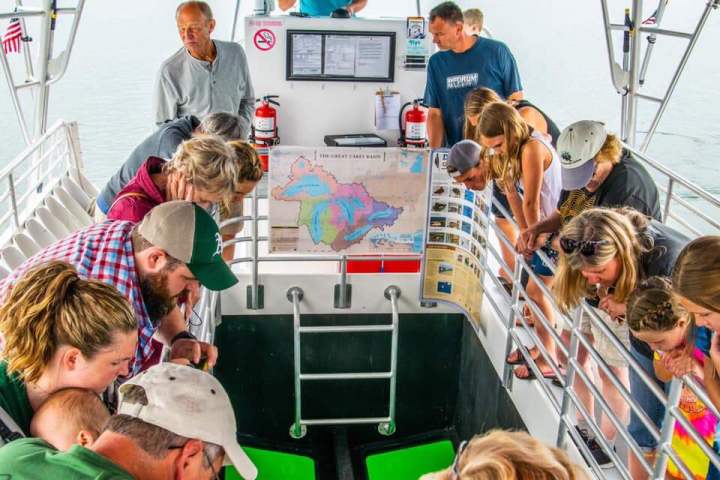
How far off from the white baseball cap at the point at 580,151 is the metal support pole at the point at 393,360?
1.65 meters

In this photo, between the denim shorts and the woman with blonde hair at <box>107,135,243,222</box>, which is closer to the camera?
the denim shorts

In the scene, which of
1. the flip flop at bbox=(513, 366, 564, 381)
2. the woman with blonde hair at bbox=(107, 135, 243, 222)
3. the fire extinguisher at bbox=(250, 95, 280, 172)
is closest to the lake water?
the fire extinguisher at bbox=(250, 95, 280, 172)

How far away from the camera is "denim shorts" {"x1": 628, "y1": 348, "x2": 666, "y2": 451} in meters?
2.64

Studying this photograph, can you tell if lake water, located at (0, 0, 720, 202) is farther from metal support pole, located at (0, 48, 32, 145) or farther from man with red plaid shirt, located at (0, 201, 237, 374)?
man with red plaid shirt, located at (0, 201, 237, 374)

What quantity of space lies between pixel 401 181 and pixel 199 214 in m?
1.95

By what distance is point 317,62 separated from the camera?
6.17 meters

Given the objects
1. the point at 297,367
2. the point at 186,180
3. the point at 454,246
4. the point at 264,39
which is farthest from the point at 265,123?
the point at 186,180

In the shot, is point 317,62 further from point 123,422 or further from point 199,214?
point 123,422

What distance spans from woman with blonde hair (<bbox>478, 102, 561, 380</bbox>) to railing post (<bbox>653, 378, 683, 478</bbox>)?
3.14 ft

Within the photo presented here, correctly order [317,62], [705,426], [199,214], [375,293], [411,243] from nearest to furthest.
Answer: [199,214], [705,426], [411,243], [375,293], [317,62]

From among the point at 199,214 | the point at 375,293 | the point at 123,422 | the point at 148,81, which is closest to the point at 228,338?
the point at 375,293

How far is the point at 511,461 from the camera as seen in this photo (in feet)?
4.07

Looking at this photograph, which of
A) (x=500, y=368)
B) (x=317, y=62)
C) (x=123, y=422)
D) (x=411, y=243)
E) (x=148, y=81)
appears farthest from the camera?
(x=148, y=81)

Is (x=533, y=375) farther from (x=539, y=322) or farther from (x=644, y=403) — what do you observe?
(x=644, y=403)
